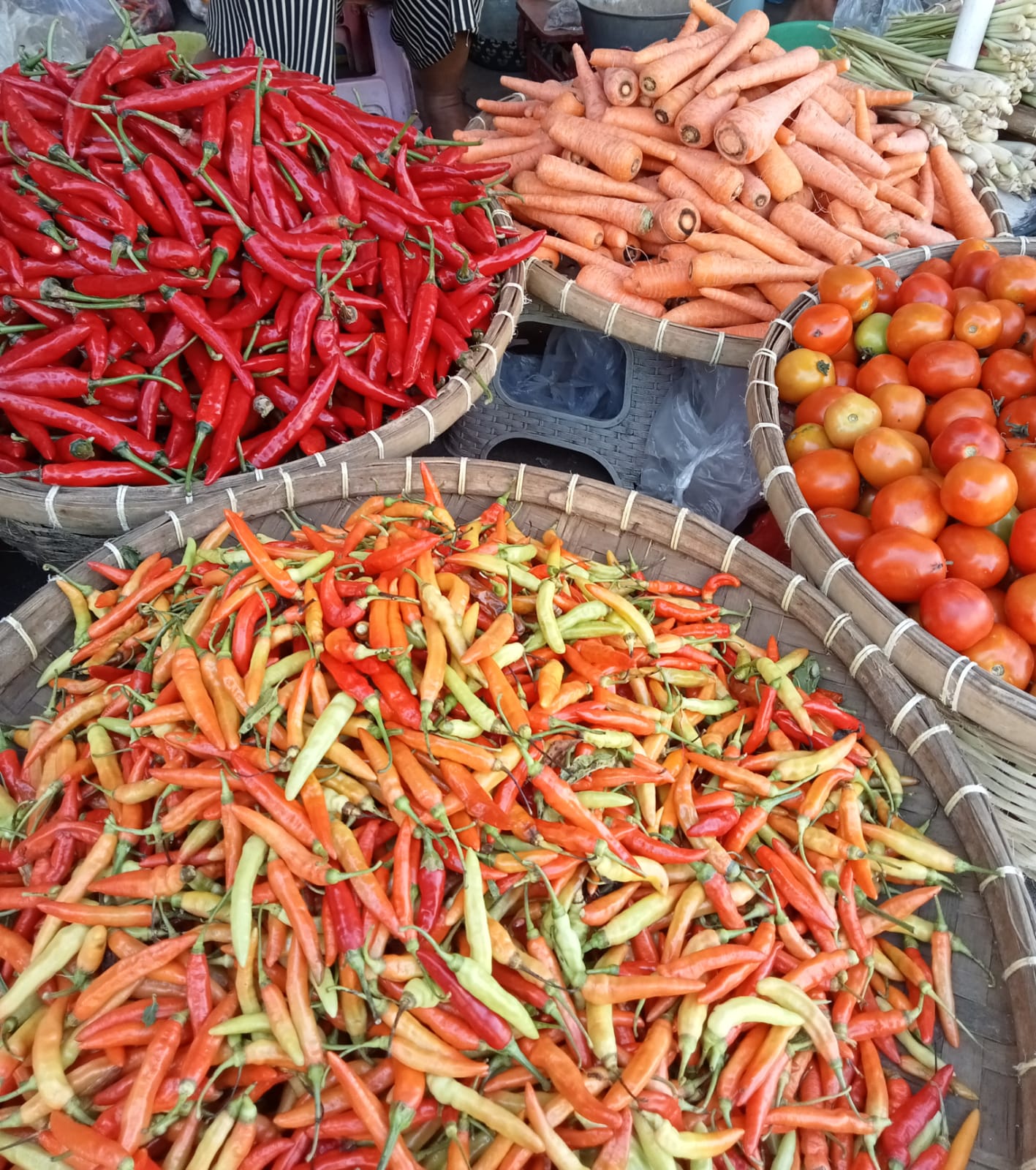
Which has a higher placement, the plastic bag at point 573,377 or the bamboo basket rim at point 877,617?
the bamboo basket rim at point 877,617

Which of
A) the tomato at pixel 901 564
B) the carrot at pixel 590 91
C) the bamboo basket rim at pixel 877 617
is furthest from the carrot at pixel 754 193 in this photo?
the tomato at pixel 901 564

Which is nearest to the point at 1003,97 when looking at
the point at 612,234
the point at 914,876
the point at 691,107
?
the point at 691,107

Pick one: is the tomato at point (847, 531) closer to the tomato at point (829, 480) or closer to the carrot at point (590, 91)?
the tomato at point (829, 480)

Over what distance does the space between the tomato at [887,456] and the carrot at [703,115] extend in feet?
5.07

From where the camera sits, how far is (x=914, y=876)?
1.61 meters

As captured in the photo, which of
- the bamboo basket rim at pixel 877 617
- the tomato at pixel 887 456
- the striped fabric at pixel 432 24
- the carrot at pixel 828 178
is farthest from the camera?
the striped fabric at pixel 432 24

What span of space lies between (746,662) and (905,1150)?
88 centimetres

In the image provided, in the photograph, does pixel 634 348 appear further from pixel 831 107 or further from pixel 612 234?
pixel 831 107

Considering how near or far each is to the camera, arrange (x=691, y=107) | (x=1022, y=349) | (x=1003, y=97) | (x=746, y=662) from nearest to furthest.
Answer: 1. (x=746, y=662)
2. (x=1022, y=349)
3. (x=691, y=107)
4. (x=1003, y=97)

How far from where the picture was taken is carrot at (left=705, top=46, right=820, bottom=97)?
3.08 m

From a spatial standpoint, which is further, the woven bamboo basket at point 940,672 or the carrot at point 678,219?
the carrot at point 678,219

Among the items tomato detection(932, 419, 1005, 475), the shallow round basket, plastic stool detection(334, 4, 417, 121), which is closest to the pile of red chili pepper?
the shallow round basket

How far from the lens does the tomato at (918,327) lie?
2.31m

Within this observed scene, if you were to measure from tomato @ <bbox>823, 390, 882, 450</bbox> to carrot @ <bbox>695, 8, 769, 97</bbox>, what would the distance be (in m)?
1.52
